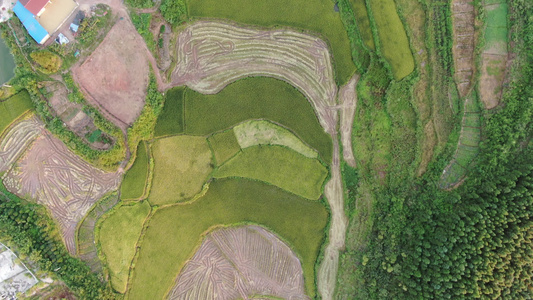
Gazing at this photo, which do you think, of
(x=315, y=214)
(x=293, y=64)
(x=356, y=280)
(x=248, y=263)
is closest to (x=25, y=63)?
(x=293, y=64)

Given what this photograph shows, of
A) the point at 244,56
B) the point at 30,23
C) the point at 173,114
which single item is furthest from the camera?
the point at 244,56

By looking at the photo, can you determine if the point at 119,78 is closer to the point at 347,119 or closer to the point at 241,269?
the point at 241,269

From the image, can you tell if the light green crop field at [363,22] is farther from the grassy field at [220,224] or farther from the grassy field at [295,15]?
the grassy field at [220,224]

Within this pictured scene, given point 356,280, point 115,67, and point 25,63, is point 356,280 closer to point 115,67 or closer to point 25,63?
point 115,67

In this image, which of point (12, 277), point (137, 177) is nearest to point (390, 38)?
point (137, 177)

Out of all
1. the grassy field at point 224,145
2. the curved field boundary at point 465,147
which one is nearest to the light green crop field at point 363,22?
the curved field boundary at point 465,147

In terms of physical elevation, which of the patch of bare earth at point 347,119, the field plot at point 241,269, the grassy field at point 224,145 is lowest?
the field plot at point 241,269
